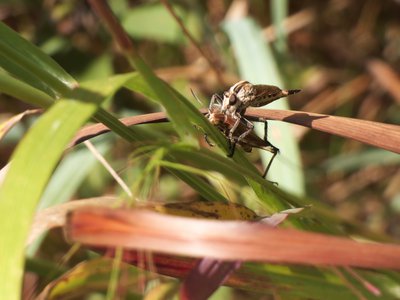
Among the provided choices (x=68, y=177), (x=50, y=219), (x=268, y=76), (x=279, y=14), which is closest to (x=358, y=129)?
(x=50, y=219)

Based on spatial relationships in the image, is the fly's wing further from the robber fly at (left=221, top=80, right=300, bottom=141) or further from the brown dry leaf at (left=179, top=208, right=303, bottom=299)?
the brown dry leaf at (left=179, top=208, right=303, bottom=299)

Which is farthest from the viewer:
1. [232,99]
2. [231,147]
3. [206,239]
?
[232,99]

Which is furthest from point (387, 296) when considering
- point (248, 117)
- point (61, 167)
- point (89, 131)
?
point (61, 167)

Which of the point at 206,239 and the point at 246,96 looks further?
the point at 246,96

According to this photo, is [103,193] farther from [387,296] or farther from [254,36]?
[387,296]

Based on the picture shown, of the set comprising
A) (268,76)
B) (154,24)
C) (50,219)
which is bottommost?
(268,76)

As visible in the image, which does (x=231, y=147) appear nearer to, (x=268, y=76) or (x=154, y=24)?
(x=268, y=76)

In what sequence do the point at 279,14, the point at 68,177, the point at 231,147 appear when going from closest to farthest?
the point at 231,147
the point at 68,177
the point at 279,14
